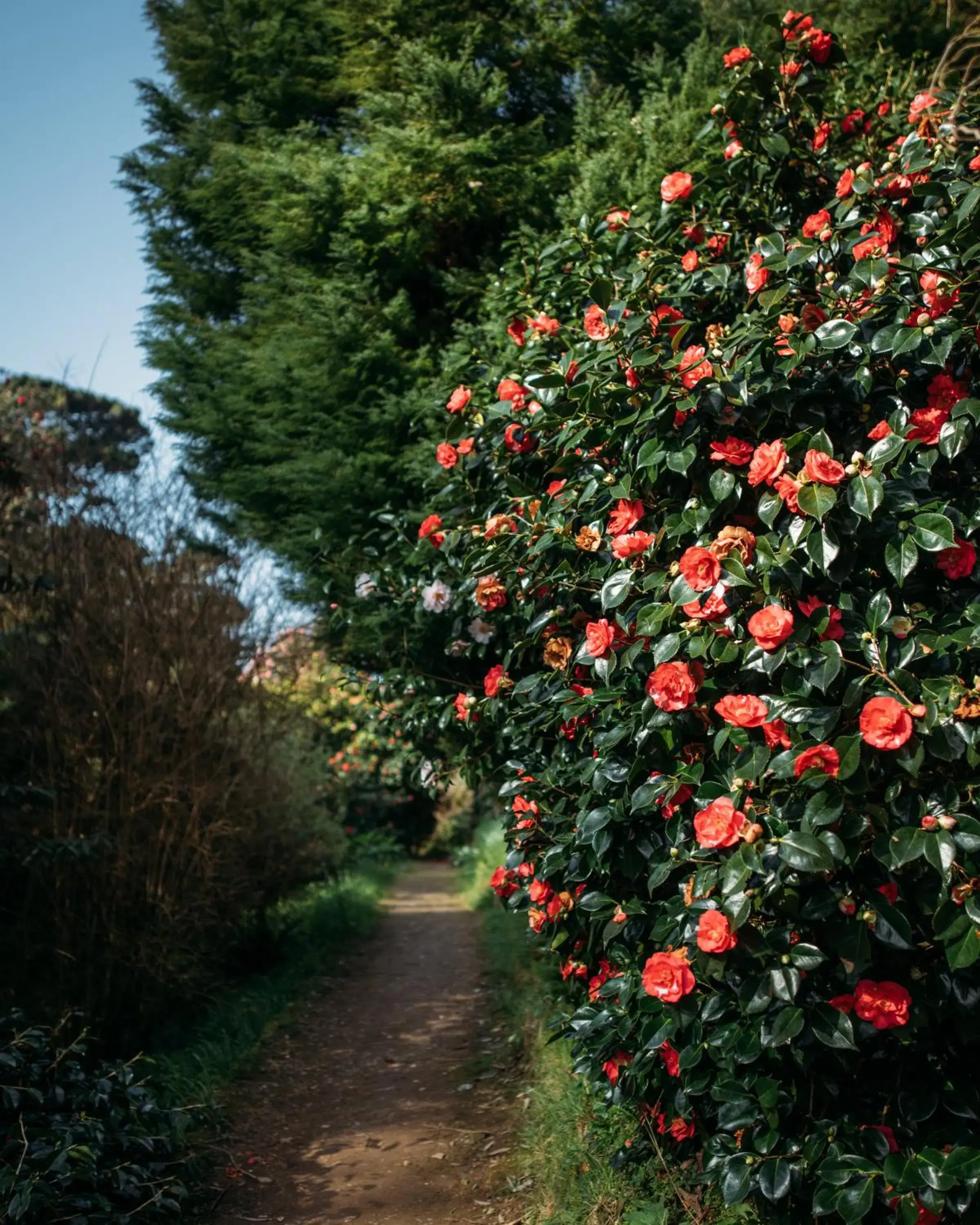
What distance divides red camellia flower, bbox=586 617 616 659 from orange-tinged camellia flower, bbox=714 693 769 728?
1.49 ft

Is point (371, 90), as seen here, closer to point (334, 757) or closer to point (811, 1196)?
point (811, 1196)

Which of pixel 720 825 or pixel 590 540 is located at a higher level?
pixel 590 540

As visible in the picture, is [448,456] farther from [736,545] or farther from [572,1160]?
[572,1160]

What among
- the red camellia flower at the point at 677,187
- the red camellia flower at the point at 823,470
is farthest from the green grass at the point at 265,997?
the red camellia flower at the point at 677,187

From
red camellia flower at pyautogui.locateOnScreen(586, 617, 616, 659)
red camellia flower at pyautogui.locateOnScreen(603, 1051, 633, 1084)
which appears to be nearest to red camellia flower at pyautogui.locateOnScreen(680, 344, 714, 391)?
red camellia flower at pyautogui.locateOnScreen(586, 617, 616, 659)

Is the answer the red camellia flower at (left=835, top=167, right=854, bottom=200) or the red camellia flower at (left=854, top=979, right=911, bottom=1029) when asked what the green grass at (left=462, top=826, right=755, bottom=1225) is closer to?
the red camellia flower at (left=854, top=979, right=911, bottom=1029)

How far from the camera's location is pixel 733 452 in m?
2.71

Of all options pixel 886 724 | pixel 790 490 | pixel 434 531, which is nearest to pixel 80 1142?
pixel 434 531

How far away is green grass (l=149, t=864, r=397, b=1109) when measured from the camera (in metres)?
5.14

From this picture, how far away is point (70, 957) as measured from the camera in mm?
5500

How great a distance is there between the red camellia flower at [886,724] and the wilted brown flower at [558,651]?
1.22m

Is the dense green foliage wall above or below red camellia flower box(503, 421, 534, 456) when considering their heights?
above

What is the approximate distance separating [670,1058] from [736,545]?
1483 mm

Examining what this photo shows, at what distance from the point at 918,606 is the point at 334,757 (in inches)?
518
